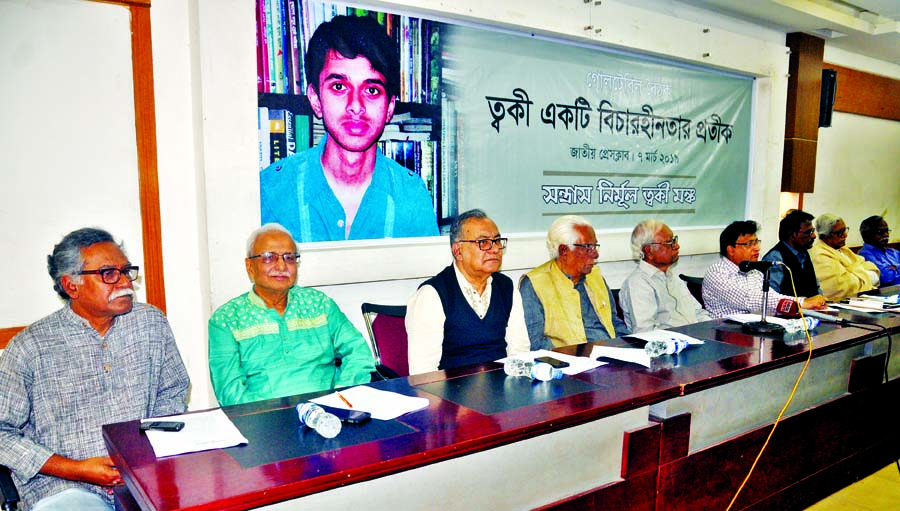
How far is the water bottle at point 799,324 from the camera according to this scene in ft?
8.88

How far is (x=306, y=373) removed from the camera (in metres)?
2.33

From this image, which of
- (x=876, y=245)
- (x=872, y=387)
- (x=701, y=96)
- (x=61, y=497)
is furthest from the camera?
(x=876, y=245)

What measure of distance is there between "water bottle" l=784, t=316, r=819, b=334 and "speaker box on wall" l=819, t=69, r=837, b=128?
372cm

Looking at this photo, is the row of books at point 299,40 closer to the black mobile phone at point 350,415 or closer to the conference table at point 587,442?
the conference table at point 587,442

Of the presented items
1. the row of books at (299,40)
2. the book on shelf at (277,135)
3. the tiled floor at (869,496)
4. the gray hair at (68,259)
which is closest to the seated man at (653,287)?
the tiled floor at (869,496)

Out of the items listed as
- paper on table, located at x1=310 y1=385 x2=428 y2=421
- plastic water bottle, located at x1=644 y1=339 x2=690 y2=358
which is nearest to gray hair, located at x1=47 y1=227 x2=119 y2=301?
paper on table, located at x1=310 y1=385 x2=428 y2=421

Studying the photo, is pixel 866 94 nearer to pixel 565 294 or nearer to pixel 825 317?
pixel 825 317

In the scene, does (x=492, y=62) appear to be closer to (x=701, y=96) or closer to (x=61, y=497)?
(x=701, y=96)

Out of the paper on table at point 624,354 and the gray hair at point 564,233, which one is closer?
the paper on table at point 624,354

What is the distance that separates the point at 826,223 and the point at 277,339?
4.24 meters

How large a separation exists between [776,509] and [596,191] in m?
2.38

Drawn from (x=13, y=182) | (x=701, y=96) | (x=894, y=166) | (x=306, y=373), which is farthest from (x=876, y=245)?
(x=13, y=182)

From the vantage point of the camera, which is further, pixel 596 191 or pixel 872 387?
pixel 596 191

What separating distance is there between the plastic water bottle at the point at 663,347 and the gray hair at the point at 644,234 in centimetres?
91
